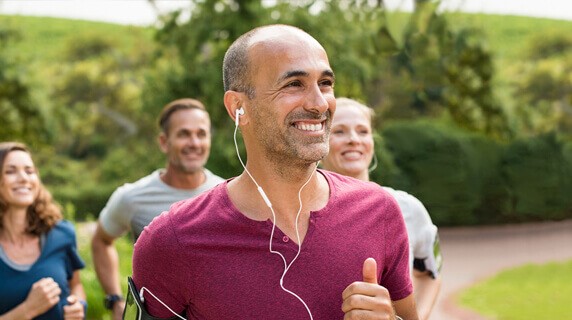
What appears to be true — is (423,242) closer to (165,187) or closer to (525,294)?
(165,187)

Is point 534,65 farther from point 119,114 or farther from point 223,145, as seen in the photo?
point 223,145

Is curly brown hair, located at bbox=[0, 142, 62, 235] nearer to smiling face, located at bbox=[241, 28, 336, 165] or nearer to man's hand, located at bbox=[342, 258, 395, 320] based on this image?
smiling face, located at bbox=[241, 28, 336, 165]

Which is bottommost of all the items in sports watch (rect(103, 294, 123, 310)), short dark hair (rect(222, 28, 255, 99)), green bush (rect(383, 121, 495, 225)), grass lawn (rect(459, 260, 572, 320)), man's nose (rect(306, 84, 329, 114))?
grass lawn (rect(459, 260, 572, 320))

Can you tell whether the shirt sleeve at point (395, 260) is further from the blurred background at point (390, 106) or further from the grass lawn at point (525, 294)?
the grass lawn at point (525, 294)

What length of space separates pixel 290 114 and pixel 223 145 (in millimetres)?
13515

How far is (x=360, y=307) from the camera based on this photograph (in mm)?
2020

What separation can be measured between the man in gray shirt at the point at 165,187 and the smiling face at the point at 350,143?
1.14 meters

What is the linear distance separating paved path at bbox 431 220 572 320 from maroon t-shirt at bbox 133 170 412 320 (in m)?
9.26

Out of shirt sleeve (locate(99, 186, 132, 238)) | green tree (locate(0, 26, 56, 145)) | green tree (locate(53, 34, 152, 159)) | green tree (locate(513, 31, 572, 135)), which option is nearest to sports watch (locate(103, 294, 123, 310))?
shirt sleeve (locate(99, 186, 132, 238))

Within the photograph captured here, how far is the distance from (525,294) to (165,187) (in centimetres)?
887

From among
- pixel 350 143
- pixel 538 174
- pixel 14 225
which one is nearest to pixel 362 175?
pixel 350 143

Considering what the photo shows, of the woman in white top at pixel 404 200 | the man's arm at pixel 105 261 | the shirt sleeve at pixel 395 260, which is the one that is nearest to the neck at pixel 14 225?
the man's arm at pixel 105 261

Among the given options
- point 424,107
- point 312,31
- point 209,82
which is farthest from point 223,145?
point 424,107

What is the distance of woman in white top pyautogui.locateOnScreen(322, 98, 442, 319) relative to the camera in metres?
3.70
